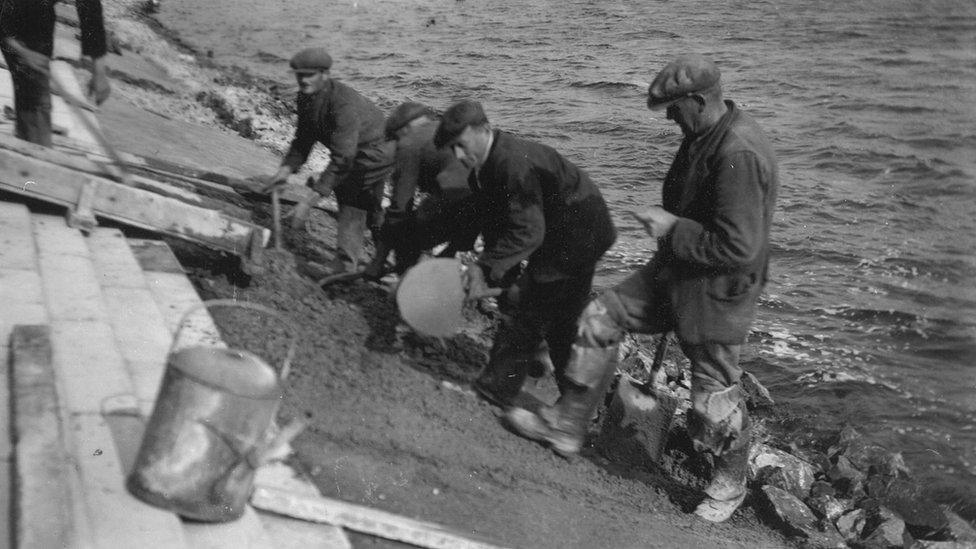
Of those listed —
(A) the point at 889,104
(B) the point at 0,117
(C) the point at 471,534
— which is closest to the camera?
(C) the point at 471,534

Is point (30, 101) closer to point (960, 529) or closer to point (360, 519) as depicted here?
point (360, 519)

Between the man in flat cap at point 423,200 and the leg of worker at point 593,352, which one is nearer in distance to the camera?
the leg of worker at point 593,352

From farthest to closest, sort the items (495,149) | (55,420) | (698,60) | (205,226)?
(205,226) < (495,149) < (698,60) < (55,420)

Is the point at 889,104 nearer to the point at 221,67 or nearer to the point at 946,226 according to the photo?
the point at 946,226

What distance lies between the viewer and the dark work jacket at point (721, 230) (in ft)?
12.4

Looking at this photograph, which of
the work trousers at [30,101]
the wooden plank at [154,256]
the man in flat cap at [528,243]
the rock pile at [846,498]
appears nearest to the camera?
the man in flat cap at [528,243]

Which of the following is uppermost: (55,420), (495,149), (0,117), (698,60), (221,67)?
(698,60)

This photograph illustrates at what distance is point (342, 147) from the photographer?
5945 millimetres

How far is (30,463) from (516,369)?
2924mm

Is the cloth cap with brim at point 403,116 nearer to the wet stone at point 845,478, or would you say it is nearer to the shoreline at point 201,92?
the wet stone at point 845,478

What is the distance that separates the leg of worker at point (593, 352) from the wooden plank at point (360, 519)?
129cm

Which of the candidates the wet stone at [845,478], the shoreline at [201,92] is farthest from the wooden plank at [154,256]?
the shoreline at [201,92]

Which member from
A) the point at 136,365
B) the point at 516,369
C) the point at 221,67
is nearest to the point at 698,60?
the point at 516,369

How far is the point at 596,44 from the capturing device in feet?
65.6
